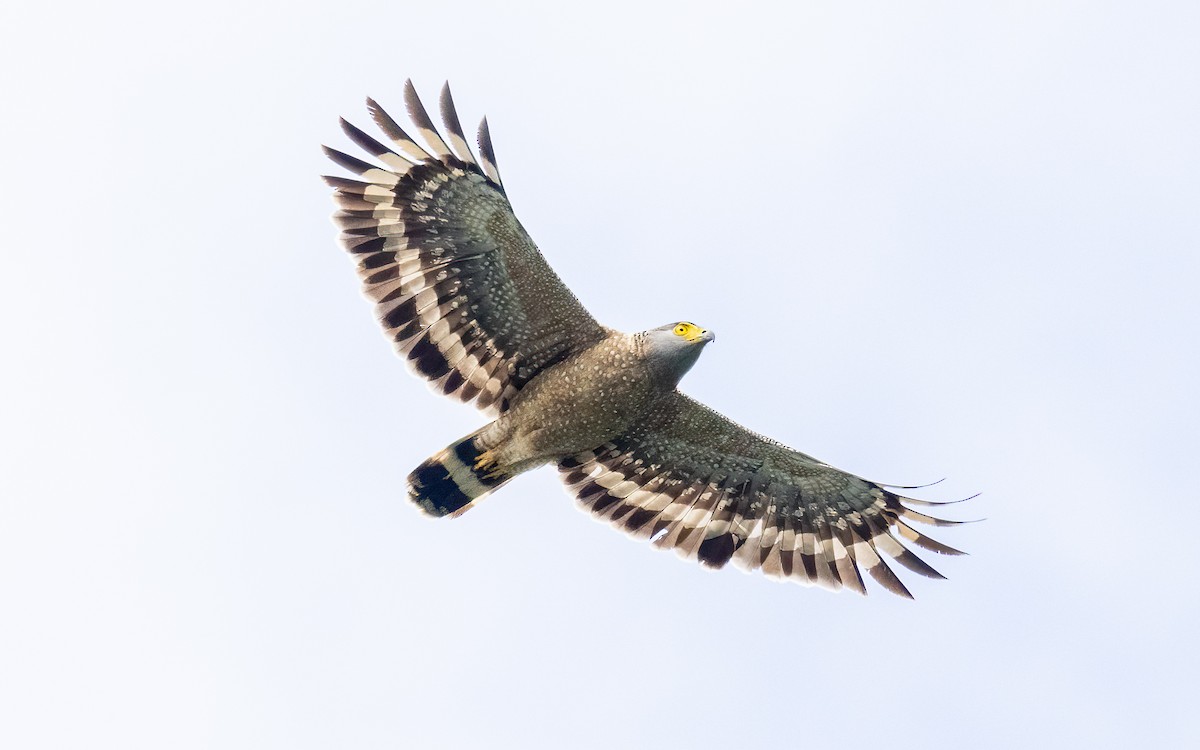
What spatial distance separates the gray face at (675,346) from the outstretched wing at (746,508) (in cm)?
118

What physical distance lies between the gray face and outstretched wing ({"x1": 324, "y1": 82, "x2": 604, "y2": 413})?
845mm

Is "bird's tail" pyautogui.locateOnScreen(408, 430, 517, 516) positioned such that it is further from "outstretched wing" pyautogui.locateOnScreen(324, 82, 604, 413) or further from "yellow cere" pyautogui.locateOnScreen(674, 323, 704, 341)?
"yellow cere" pyautogui.locateOnScreen(674, 323, 704, 341)

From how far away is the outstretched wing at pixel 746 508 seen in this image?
1741 centimetres

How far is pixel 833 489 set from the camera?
17.5 m

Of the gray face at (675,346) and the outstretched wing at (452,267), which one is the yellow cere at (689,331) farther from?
the outstretched wing at (452,267)

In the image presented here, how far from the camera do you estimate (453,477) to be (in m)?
16.9

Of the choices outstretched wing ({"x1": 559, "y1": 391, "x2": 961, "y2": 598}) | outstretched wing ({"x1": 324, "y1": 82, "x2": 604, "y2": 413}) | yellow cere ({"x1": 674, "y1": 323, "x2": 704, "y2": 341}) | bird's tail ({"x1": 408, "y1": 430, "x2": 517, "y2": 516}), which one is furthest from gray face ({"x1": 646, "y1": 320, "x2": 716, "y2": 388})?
bird's tail ({"x1": 408, "y1": 430, "x2": 517, "y2": 516})

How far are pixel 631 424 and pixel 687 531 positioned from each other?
1.60 metres

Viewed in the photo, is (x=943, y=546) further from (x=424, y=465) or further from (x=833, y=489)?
(x=424, y=465)

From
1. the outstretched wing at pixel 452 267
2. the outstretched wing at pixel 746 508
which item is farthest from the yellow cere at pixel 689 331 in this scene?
the outstretched wing at pixel 746 508

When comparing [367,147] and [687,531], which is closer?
[367,147]

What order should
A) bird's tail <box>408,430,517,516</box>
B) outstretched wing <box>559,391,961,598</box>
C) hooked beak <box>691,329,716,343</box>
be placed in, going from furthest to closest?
outstretched wing <box>559,391,961,598</box>
bird's tail <box>408,430,517,516</box>
hooked beak <box>691,329,716,343</box>

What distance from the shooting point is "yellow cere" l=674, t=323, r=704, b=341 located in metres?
16.2

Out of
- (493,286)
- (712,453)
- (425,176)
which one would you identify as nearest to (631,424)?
(712,453)
